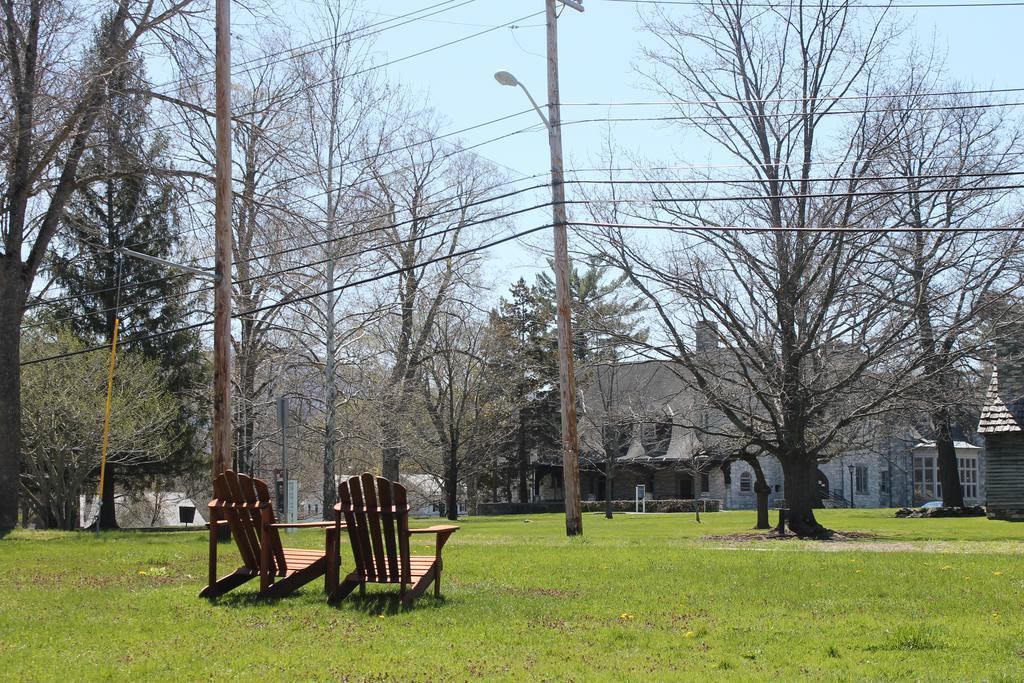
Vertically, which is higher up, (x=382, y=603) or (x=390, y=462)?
(x=390, y=462)

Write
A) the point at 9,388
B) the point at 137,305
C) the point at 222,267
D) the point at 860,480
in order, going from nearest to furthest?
the point at 222,267, the point at 9,388, the point at 137,305, the point at 860,480

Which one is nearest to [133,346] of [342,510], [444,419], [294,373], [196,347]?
[196,347]

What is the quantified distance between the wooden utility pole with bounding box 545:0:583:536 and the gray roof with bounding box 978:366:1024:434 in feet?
61.4

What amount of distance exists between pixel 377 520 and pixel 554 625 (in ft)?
5.68

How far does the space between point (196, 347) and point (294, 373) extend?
3964 millimetres

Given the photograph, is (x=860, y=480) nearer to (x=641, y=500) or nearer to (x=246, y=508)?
(x=641, y=500)

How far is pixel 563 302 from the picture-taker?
2059 cm

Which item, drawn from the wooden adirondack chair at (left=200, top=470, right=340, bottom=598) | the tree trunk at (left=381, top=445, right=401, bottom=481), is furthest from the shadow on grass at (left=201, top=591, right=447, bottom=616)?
the tree trunk at (left=381, top=445, right=401, bottom=481)

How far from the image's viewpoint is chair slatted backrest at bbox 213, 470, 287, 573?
9500 millimetres

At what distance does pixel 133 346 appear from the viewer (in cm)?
3709

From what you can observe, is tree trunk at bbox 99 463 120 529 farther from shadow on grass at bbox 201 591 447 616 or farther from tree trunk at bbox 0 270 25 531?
shadow on grass at bbox 201 591 447 616

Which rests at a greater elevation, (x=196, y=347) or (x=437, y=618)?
(x=196, y=347)

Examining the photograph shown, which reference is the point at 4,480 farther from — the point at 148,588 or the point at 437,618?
the point at 437,618

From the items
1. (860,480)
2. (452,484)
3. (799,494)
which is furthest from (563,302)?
(860,480)
